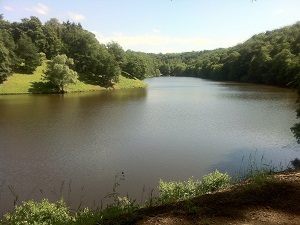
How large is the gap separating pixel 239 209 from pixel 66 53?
87.0 m

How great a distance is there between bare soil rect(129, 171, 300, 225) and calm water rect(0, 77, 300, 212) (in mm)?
8206

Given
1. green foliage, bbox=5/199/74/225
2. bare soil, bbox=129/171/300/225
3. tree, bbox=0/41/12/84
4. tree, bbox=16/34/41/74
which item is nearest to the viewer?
bare soil, bbox=129/171/300/225

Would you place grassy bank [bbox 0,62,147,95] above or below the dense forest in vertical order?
below

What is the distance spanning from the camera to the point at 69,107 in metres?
46.1

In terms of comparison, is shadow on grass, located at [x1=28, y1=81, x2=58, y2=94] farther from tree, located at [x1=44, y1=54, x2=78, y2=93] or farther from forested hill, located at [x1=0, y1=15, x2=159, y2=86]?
forested hill, located at [x1=0, y1=15, x2=159, y2=86]

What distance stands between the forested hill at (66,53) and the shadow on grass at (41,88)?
21.6 ft

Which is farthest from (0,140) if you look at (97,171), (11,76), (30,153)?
(11,76)

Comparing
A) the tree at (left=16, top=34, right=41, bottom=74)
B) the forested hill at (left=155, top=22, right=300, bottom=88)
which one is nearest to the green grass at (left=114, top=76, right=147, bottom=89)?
the tree at (left=16, top=34, right=41, bottom=74)

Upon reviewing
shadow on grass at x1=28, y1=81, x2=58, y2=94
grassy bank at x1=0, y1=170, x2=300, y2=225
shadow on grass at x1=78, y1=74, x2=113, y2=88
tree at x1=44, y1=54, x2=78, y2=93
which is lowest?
shadow on grass at x1=28, y1=81, x2=58, y2=94

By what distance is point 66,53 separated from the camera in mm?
86250

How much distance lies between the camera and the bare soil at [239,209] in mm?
5680

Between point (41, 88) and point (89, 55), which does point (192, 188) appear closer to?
point (41, 88)

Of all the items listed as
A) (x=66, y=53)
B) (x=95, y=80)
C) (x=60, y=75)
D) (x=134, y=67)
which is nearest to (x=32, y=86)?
(x=60, y=75)

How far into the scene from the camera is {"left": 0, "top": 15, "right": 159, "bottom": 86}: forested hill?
2821 inches
